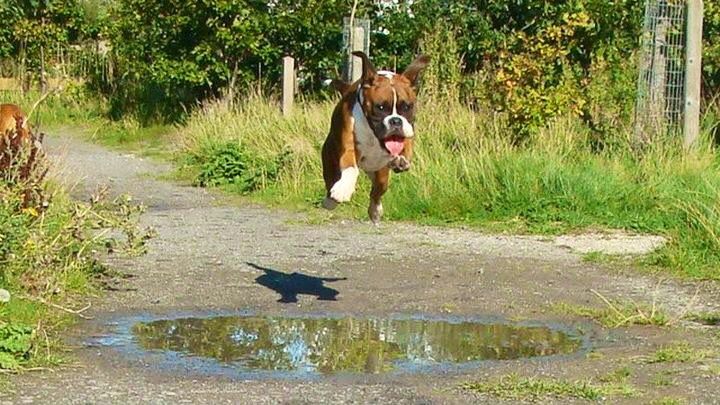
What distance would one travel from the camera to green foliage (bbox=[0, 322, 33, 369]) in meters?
6.66

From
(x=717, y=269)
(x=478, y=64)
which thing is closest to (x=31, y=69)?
(x=478, y=64)

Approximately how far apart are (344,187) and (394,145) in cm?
42

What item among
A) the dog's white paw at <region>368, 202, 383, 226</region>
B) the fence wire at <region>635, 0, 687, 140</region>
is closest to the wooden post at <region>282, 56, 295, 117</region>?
the fence wire at <region>635, 0, 687, 140</region>

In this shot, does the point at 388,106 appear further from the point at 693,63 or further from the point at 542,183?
the point at 693,63

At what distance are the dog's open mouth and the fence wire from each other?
7158 mm

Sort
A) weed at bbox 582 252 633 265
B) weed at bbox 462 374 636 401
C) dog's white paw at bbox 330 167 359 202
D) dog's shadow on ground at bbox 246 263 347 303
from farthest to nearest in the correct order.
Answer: weed at bbox 582 252 633 265
dog's shadow on ground at bbox 246 263 347 303
dog's white paw at bbox 330 167 359 202
weed at bbox 462 374 636 401

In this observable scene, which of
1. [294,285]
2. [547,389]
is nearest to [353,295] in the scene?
[294,285]

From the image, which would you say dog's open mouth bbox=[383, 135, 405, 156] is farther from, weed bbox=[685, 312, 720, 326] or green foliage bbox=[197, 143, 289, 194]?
green foliage bbox=[197, 143, 289, 194]

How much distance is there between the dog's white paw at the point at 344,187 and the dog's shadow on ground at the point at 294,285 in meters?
1.16

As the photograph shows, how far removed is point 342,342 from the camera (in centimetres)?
776

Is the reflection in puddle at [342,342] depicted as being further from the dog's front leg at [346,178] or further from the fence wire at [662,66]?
the fence wire at [662,66]

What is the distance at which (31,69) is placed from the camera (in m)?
29.2

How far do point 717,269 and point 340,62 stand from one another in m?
12.7

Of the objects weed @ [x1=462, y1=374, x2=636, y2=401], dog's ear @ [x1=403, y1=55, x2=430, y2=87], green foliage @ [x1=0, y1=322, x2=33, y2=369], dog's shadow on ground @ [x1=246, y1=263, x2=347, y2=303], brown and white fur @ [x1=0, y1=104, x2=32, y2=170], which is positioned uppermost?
dog's ear @ [x1=403, y1=55, x2=430, y2=87]
